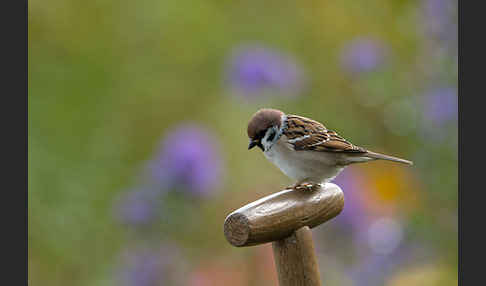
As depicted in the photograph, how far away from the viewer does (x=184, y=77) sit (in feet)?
14.4

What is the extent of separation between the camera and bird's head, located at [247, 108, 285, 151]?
6.31 feet

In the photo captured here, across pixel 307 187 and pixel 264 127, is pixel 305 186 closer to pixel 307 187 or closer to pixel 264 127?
pixel 307 187

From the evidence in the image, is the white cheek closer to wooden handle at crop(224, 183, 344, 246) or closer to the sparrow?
the sparrow

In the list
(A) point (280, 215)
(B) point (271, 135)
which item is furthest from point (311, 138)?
(A) point (280, 215)

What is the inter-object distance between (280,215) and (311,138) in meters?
0.46

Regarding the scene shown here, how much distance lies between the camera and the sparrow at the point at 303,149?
77.7 inches

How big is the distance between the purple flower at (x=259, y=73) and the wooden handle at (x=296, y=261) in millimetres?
1953

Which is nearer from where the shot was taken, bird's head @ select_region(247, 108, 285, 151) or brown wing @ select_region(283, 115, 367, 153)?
bird's head @ select_region(247, 108, 285, 151)

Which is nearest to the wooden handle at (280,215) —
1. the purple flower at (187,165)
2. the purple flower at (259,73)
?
the purple flower at (187,165)

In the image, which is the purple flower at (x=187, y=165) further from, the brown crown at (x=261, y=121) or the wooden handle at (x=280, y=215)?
the wooden handle at (x=280, y=215)

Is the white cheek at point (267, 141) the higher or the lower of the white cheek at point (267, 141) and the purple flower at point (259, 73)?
the lower

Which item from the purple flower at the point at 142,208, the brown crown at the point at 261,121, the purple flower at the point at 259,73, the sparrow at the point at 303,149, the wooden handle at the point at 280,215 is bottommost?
the purple flower at the point at 142,208

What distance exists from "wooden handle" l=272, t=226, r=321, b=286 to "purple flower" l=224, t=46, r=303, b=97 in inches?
76.9

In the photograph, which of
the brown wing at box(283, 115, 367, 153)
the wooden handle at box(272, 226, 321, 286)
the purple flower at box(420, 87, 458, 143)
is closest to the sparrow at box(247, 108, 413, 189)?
the brown wing at box(283, 115, 367, 153)
